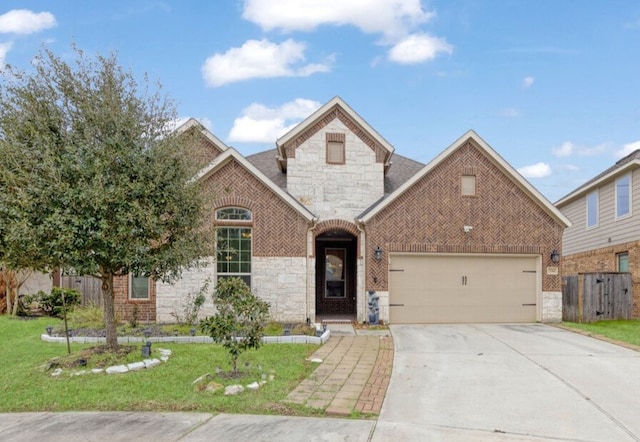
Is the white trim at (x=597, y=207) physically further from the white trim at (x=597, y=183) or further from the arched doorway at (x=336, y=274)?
the arched doorway at (x=336, y=274)

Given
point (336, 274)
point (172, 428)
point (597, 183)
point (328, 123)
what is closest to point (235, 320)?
point (172, 428)

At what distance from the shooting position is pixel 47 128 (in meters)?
7.62

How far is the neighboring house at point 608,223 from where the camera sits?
16.3 metres

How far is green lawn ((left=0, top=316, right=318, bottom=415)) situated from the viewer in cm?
593

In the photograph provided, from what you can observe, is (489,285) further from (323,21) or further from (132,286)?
(132,286)

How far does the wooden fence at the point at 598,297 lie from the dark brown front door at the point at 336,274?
7.15 meters

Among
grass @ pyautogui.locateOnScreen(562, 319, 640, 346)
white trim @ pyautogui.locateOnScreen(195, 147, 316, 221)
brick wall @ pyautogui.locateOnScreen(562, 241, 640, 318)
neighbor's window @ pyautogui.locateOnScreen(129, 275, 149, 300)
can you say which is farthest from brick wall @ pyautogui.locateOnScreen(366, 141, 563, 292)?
neighbor's window @ pyautogui.locateOnScreen(129, 275, 149, 300)

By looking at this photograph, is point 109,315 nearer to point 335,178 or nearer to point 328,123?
point 335,178

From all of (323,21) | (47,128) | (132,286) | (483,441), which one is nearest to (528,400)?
(483,441)

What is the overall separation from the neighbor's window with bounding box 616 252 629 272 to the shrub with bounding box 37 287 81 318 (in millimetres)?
18854

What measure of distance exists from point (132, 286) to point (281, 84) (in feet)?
28.9

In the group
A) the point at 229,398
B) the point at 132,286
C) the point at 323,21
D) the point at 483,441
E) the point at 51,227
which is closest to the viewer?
the point at 483,441

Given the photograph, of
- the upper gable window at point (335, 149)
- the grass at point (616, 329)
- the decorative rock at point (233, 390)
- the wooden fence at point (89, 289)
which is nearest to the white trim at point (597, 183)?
the grass at point (616, 329)

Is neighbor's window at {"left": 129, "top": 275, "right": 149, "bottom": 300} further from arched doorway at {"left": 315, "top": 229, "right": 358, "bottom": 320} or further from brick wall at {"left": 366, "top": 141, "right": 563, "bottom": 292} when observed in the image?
brick wall at {"left": 366, "top": 141, "right": 563, "bottom": 292}
